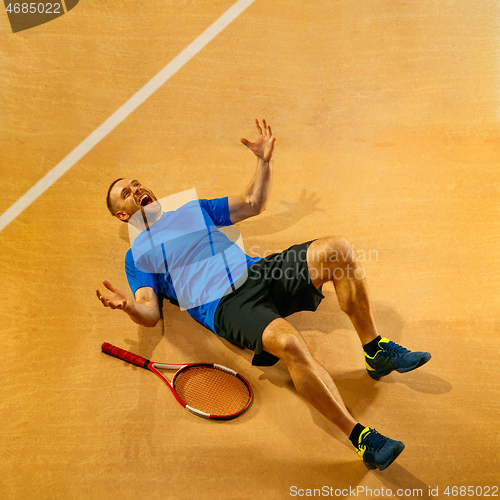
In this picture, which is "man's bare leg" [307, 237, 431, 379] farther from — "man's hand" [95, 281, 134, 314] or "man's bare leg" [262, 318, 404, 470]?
"man's hand" [95, 281, 134, 314]

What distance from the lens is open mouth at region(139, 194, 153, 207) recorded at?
6.63 ft

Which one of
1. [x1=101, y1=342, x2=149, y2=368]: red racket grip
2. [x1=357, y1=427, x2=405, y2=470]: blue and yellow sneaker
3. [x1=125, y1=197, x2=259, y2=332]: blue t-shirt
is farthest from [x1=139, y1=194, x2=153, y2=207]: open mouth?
[x1=357, y1=427, x2=405, y2=470]: blue and yellow sneaker

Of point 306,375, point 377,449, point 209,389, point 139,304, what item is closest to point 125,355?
point 139,304

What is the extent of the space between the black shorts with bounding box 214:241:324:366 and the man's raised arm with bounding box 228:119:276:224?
314mm

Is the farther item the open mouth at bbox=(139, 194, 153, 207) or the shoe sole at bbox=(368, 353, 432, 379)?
the open mouth at bbox=(139, 194, 153, 207)

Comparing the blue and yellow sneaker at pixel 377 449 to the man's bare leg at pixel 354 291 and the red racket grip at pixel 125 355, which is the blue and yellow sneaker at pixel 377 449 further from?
the red racket grip at pixel 125 355

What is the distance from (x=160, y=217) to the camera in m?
2.05

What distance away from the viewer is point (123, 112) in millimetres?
2471

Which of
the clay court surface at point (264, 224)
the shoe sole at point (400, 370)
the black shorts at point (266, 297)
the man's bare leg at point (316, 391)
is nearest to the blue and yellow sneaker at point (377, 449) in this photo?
the man's bare leg at point (316, 391)

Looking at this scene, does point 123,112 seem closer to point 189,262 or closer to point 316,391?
point 189,262

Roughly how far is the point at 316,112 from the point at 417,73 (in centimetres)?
69

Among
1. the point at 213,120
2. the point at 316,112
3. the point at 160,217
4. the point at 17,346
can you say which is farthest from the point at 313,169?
the point at 17,346

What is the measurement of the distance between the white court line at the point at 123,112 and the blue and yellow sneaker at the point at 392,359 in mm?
1866

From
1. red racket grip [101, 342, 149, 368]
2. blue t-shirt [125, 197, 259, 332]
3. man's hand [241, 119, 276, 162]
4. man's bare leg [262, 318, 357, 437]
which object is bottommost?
red racket grip [101, 342, 149, 368]
